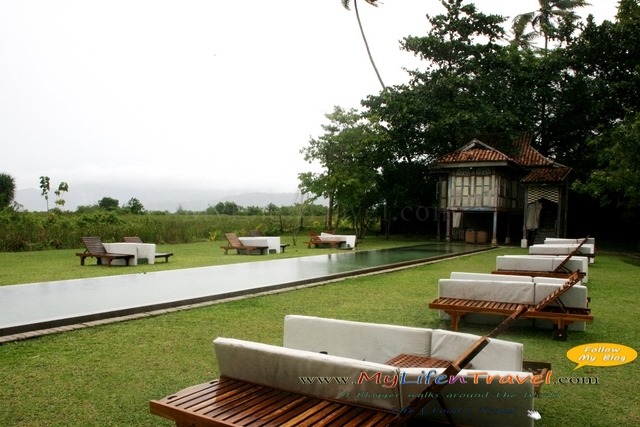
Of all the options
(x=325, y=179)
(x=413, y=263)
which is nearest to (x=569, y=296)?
(x=413, y=263)

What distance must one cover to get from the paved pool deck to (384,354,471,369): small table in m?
4.53

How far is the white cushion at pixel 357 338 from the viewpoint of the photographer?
13.9ft

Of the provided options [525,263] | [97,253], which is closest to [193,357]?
[525,263]

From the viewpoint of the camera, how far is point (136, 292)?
948 cm

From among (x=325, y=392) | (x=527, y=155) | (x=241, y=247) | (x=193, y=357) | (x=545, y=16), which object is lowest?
(x=193, y=357)

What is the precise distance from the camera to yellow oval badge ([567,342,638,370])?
18.2 feet

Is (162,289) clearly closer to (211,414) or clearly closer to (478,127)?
(211,414)

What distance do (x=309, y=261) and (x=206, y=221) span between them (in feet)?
48.5

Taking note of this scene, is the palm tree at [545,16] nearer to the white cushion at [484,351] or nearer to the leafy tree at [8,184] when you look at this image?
the white cushion at [484,351]

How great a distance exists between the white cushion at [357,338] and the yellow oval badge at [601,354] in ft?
7.51

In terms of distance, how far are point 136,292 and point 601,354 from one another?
24.1ft

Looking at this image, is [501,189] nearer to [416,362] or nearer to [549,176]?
[549,176]

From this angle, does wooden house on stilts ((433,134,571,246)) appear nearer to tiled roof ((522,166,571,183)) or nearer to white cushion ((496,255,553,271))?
tiled roof ((522,166,571,183))

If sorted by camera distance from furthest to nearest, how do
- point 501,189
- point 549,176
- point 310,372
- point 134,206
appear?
point 134,206, point 501,189, point 549,176, point 310,372
